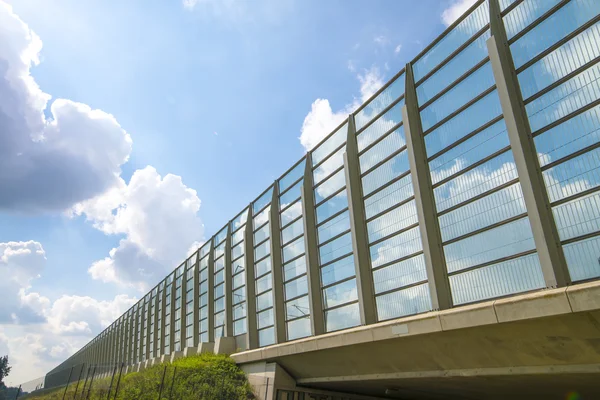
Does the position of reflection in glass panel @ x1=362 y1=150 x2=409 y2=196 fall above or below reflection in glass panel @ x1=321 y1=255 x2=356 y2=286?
above

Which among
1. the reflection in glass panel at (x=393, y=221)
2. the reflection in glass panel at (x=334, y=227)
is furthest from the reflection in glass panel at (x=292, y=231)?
the reflection in glass panel at (x=393, y=221)

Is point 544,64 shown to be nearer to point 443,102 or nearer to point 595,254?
point 443,102

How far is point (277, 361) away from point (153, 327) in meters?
38.4

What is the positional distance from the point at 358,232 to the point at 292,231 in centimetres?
759

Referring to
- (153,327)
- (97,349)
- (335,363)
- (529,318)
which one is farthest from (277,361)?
(97,349)

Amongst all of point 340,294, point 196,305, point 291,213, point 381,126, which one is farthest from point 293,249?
point 196,305

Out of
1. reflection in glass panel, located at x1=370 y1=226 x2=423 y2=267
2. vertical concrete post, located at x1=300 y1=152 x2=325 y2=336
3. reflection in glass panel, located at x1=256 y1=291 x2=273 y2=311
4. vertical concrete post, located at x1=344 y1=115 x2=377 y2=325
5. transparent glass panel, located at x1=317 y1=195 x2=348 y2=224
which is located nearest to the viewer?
reflection in glass panel, located at x1=370 y1=226 x2=423 y2=267

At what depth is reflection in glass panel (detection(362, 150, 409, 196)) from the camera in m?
19.1

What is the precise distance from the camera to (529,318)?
12031mm

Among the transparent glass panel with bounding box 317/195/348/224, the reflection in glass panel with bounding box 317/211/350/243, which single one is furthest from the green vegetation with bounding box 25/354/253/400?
the transparent glass panel with bounding box 317/195/348/224

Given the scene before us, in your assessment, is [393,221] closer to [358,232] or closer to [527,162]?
[358,232]

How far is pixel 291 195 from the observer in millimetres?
28281

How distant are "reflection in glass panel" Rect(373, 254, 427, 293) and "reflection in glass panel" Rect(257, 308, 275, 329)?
11.0 metres

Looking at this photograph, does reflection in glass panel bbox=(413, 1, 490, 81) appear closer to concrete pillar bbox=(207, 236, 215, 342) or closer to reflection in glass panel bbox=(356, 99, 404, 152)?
reflection in glass panel bbox=(356, 99, 404, 152)
